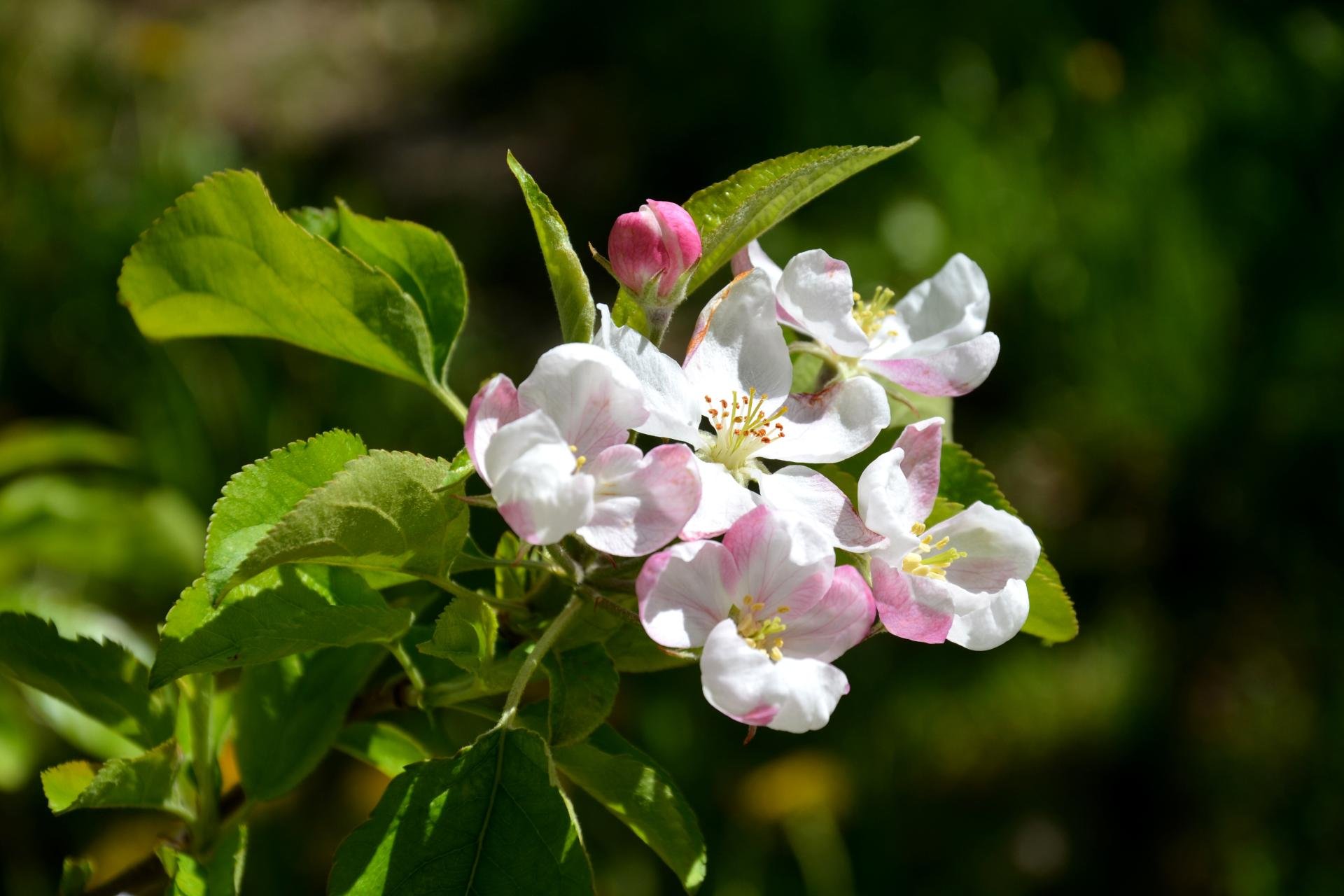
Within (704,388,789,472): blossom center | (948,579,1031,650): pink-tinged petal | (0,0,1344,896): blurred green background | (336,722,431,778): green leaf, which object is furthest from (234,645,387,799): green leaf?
(0,0,1344,896): blurred green background

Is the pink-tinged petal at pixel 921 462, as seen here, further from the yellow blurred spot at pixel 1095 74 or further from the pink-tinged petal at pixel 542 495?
the yellow blurred spot at pixel 1095 74

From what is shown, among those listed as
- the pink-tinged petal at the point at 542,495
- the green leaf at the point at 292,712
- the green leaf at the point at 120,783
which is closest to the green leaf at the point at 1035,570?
the pink-tinged petal at the point at 542,495

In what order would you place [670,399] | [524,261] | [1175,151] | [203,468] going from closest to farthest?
[670,399] → [203,468] → [1175,151] → [524,261]

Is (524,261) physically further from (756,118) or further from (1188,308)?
(1188,308)

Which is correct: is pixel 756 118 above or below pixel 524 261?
above

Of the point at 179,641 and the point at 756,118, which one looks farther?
the point at 756,118

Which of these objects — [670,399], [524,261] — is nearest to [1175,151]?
[524,261]

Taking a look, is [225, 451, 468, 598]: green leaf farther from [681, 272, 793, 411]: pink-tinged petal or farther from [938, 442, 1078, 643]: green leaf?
[938, 442, 1078, 643]: green leaf

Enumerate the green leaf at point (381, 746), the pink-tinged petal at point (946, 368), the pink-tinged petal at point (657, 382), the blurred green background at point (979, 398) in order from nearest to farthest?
1. the pink-tinged petal at point (657, 382)
2. the pink-tinged petal at point (946, 368)
3. the green leaf at point (381, 746)
4. the blurred green background at point (979, 398)
